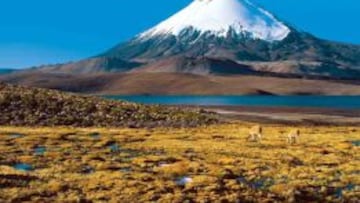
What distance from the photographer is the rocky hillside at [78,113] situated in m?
85.4

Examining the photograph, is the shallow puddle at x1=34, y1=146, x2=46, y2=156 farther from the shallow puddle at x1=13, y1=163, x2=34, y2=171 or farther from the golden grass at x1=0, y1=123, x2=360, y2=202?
the shallow puddle at x1=13, y1=163, x2=34, y2=171

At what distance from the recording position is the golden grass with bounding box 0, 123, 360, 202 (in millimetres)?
32562

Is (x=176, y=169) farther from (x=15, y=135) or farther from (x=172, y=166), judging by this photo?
(x=15, y=135)

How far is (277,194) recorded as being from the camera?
33.0m

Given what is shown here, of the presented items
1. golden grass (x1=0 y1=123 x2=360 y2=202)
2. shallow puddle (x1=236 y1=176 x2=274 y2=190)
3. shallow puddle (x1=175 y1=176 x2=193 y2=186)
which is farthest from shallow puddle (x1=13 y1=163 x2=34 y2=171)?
shallow puddle (x1=236 y1=176 x2=274 y2=190)

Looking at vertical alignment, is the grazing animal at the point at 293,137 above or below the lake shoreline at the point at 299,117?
above

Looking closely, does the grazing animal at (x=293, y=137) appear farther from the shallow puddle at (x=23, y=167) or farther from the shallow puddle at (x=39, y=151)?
the shallow puddle at (x=23, y=167)

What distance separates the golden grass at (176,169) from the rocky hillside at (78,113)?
2098cm

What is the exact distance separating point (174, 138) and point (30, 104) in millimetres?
33709

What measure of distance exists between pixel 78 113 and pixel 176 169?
51983 millimetres

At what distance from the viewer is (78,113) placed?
91188 mm

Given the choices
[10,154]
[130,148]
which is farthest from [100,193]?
[130,148]

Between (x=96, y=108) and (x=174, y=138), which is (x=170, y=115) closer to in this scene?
(x=96, y=108)

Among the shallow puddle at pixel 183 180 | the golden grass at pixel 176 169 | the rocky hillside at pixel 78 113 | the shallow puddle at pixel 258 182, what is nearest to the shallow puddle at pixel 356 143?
the golden grass at pixel 176 169
